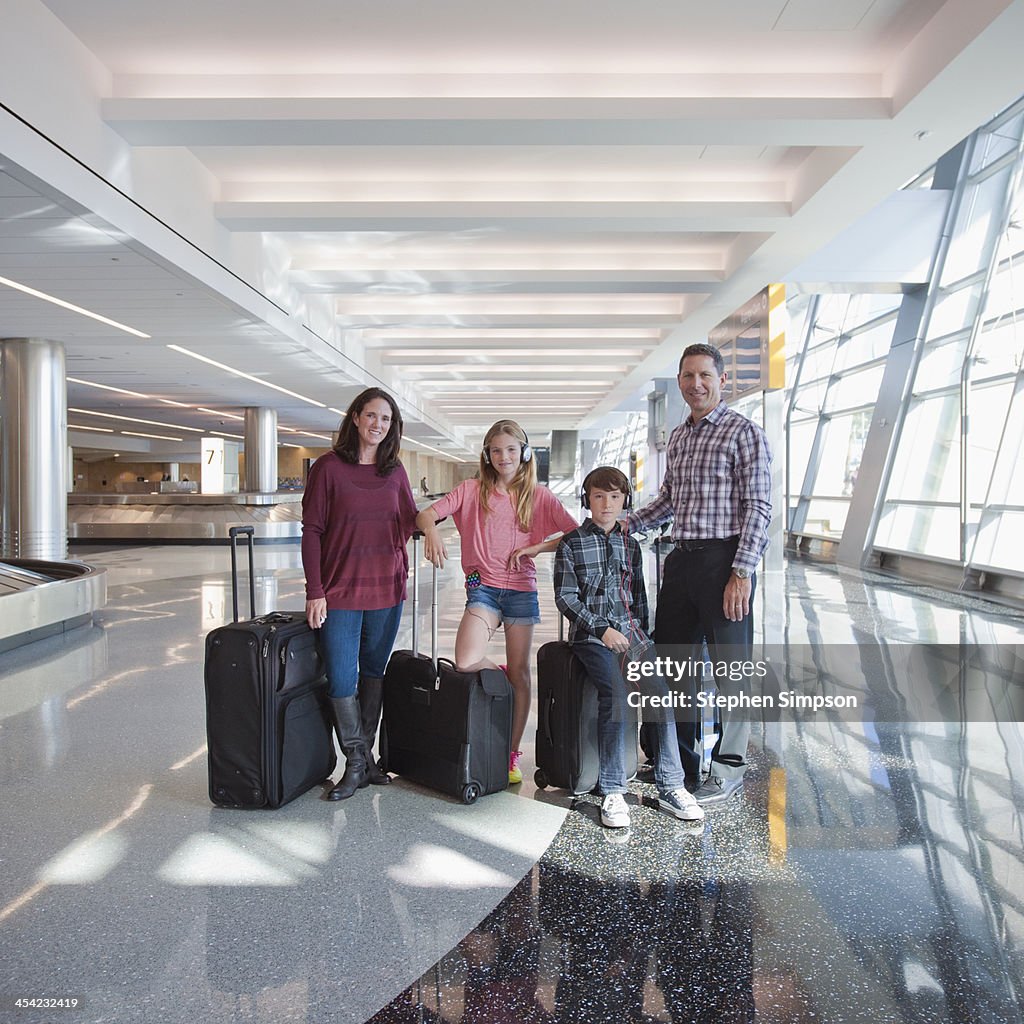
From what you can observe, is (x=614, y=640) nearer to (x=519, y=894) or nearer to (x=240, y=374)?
(x=519, y=894)

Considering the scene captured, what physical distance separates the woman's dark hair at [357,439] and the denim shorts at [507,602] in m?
0.76

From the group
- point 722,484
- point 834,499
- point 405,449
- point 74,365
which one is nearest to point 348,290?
point 74,365

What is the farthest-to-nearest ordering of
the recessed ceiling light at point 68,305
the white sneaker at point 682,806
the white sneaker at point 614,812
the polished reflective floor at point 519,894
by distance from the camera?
the recessed ceiling light at point 68,305, the white sneaker at point 682,806, the white sneaker at point 614,812, the polished reflective floor at point 519,894

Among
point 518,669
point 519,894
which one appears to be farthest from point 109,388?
point 519,894

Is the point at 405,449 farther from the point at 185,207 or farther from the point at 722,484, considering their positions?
the point at 722,484

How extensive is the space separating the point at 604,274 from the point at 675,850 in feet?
30.5

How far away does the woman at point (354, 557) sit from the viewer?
381 centimetres

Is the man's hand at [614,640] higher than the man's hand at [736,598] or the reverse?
the reverse

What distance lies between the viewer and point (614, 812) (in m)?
3.55

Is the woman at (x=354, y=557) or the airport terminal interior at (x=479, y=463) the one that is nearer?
the airport terminal interior at (x=479, y=463)

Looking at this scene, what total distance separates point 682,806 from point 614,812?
34 centimetres

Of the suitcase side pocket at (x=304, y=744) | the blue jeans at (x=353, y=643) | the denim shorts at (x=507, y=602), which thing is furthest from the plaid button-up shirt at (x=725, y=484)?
the suitcase side pocket at (x=304, y=744)

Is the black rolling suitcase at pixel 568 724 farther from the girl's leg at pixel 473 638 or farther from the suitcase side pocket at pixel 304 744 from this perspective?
the suitcase side pocket at pixel 304 744

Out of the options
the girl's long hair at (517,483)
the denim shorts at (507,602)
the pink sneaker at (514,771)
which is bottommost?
the pink sneaker at (514,771)
